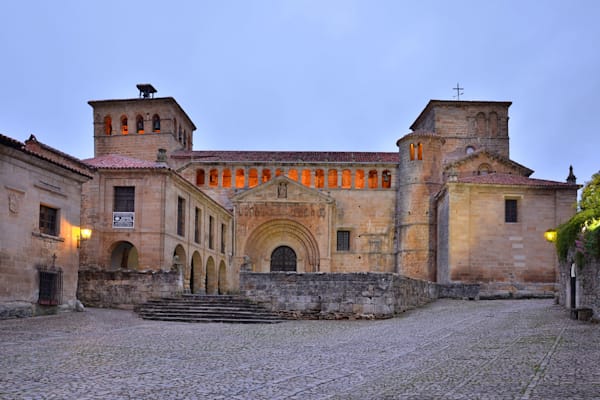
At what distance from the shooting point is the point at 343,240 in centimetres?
3919

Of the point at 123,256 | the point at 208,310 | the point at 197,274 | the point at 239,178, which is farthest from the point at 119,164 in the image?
the point at 239,178

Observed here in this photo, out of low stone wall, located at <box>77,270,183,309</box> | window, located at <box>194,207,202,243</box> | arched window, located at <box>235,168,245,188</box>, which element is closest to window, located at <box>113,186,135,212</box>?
low stone wall, located at <box>77,270,183,309</box>

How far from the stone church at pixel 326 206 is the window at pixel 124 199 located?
1.7 inches

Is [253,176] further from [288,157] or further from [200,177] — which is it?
[200,177]

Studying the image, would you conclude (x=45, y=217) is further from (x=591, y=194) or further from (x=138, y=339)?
(x=591, y=194)

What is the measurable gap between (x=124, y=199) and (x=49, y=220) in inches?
259

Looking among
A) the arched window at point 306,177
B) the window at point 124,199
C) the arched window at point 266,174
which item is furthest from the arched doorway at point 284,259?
the window at point 124,199

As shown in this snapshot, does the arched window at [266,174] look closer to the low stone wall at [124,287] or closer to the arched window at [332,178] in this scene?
the arched window at [332,178]

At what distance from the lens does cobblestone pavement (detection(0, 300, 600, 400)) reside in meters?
7.36

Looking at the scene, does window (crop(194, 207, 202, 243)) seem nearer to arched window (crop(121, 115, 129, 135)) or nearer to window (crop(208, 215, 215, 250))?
window (crop(208, 215, 215, 250))

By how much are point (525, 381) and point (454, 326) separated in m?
8.06

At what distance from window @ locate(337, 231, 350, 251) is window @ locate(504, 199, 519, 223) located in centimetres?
1145

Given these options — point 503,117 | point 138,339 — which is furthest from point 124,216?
point 503,117

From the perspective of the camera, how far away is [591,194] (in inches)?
1057
